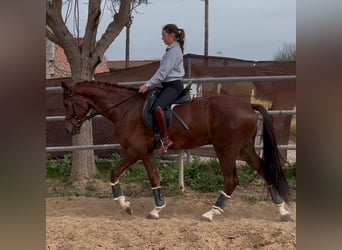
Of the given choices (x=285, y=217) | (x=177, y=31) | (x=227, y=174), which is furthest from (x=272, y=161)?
(x=177, y=31)

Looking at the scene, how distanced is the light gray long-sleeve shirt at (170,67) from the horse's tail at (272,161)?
0.99m

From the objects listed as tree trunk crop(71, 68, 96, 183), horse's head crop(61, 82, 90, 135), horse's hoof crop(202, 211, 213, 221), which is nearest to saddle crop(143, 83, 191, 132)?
horse's head crop(61, 82, 90, 135)

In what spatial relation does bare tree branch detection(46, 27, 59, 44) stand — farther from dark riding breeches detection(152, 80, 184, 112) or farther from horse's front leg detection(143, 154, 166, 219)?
horse's front leg detection(143, 154, 166, 219)

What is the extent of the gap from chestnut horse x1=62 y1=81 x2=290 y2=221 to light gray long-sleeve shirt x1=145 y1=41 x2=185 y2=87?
36 centimetres

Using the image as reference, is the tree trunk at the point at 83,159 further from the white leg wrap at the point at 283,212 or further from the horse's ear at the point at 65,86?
the white leg wrap at the point at 283,212

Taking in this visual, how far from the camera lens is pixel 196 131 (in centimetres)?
536

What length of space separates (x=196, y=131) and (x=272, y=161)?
932 mm

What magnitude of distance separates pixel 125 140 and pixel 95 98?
0.65 meters

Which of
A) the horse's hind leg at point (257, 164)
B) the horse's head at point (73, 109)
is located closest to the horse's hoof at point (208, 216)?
the horse's hind leg at point (257, 164)

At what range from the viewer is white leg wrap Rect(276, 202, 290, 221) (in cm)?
502

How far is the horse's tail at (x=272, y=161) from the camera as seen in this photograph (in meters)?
5.25

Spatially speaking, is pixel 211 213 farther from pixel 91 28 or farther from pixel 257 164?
pixel 91 28
